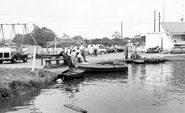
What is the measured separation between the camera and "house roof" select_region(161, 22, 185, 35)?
154 ft

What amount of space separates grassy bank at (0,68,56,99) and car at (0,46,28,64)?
9706 mm

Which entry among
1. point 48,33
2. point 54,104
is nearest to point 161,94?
point 54,104

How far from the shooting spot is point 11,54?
2642cm

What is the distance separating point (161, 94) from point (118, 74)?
884 cm

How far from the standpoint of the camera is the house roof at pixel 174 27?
1845 inches

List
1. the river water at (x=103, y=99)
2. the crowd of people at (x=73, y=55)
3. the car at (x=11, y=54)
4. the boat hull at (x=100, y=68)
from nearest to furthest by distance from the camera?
1. the river water at (x=103, y=99)
2. the crowd of people at (x=73, y=55)
3. the boat hull at (x=100, y=68)
4. the car at (x=11, y=54)

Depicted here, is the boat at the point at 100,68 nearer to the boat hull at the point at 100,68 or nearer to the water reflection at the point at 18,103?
the boat hull at the point at 100,68

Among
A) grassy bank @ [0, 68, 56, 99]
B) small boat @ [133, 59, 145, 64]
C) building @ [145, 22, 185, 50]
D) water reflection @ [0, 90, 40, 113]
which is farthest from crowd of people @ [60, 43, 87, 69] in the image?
building @ [145, 22, 185, 50]

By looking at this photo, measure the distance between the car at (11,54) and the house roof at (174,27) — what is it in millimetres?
Result: 29177

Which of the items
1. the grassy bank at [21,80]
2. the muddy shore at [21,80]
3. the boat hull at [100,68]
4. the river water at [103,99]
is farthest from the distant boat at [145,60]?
the grassy bank at [21,80]

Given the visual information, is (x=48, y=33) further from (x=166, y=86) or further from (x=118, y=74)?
(x=166, y=86)

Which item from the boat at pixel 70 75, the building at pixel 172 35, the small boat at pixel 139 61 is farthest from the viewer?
the building at pixel 172 35

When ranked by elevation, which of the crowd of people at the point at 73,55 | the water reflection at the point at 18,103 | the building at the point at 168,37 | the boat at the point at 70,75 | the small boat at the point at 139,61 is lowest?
the water reflection at the point at 18,103

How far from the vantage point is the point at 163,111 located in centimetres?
1074
